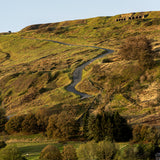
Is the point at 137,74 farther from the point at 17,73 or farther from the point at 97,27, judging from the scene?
the point at 97,27

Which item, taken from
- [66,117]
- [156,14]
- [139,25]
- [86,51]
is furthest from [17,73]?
[156,14]

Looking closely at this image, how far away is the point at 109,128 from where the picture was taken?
116 ft

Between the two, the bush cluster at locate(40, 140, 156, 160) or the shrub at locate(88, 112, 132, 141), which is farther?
the shrub at locate(88, 112, 132, 141)

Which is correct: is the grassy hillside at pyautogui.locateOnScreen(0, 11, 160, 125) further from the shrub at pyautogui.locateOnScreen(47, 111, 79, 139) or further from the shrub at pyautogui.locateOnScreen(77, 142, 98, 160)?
the shrub at pyautogui.locateOnScreen(77, 142, 98, 160)

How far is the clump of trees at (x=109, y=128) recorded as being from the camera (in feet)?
114

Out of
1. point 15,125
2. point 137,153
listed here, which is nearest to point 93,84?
point 15,125

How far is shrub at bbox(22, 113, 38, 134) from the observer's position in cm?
4378

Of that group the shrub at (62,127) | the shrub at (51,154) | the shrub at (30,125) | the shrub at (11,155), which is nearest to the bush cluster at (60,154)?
the shrub at (51,154)

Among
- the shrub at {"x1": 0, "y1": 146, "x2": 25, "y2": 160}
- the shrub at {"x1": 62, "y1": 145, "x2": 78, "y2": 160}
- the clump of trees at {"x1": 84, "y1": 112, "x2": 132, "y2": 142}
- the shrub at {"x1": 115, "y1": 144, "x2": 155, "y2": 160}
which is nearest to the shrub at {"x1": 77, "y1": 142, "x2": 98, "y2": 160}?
the shrub at {"x1": 62, "y1": 145, "x2": 78, "y2": 160}

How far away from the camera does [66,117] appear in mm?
40469

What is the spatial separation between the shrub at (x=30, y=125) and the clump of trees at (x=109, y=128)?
10855mm

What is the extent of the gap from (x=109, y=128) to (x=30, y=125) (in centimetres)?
1475

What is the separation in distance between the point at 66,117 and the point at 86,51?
186ft

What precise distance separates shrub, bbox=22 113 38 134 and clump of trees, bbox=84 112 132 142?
35.6 feet
